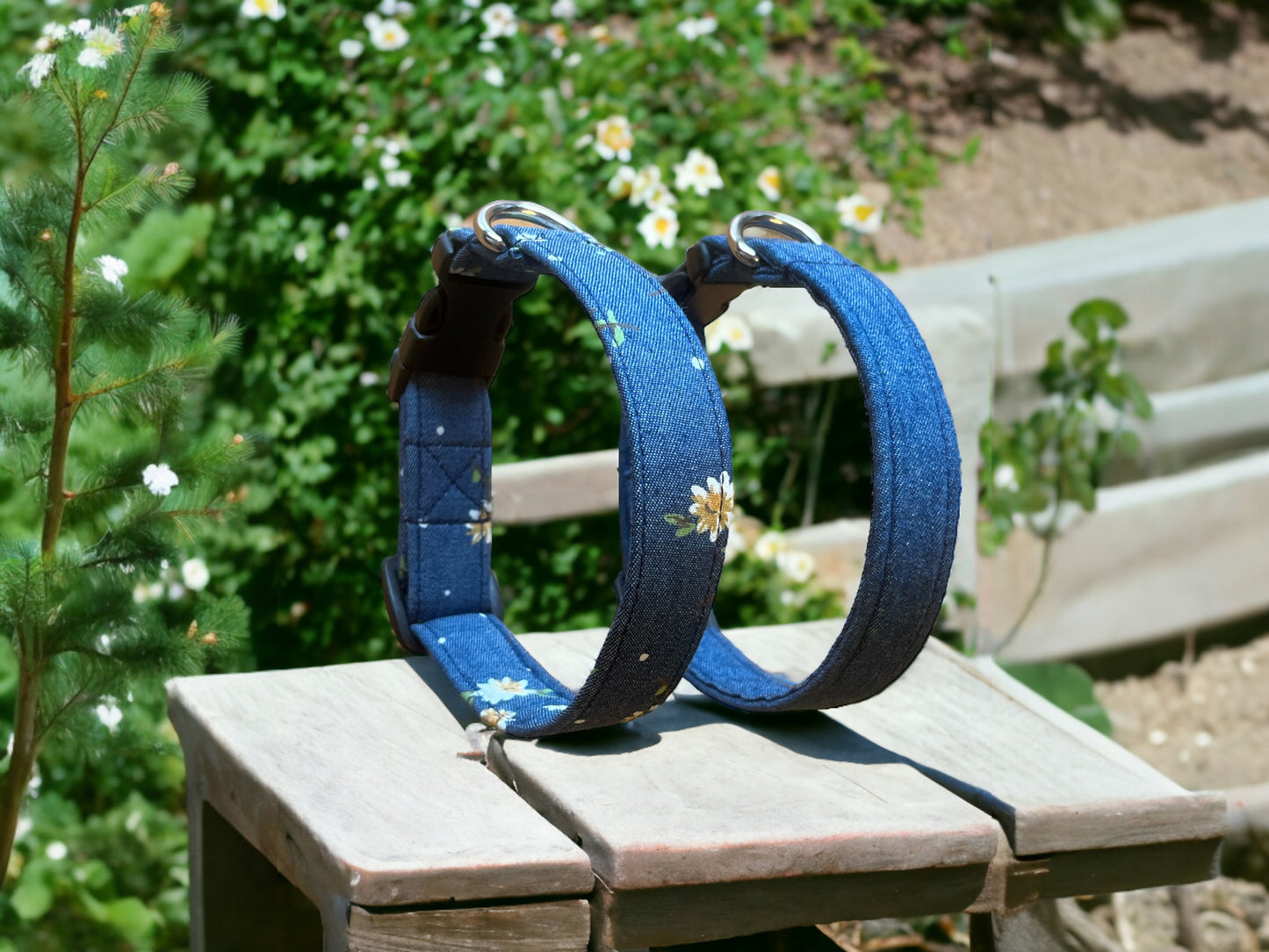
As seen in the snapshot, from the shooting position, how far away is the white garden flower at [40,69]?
5.23 feet

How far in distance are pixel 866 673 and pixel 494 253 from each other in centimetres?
58

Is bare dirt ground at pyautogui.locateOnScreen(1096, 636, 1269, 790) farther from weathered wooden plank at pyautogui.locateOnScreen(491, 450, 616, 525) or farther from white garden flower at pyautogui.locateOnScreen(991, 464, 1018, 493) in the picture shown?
weathered wooden plank at pyautogui.locateOnScreen(491, 450, 616, 525)

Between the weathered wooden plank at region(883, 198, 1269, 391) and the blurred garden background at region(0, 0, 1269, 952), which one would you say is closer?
the blurred garden background at region(0, 0, 1269, 952)

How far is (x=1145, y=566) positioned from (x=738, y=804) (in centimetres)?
194

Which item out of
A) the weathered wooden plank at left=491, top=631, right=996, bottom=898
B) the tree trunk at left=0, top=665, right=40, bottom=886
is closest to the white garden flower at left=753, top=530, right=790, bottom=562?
the weathered wooden plank at left=491, top=631, right=996, bottom=898

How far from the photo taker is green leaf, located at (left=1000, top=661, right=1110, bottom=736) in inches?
114

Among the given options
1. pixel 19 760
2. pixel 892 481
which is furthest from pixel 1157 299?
pixel 19 760

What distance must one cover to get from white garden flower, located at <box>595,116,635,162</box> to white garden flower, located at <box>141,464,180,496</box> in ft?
3.80

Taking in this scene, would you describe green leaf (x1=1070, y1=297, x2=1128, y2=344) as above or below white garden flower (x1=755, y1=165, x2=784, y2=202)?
below

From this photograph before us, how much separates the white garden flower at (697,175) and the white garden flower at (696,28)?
0.27 meters

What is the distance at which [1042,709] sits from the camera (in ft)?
6.30

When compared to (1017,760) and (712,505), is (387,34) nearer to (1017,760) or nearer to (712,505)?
(712,505)

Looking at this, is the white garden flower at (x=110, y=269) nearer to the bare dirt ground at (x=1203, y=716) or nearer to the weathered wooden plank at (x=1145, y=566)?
the weathered wooden plank at (x=1145, y=566)

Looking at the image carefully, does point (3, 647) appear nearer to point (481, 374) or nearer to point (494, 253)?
point (481, 374)
